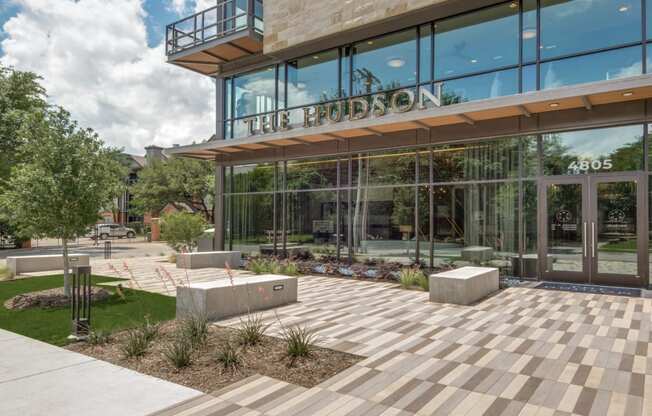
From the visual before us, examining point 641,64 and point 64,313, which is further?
point 641,64

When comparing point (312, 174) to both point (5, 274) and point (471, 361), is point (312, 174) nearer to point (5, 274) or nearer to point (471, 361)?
point (5, 274)

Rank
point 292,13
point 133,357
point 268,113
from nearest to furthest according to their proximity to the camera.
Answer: point 133,357 < point 292,13 < point 268,113

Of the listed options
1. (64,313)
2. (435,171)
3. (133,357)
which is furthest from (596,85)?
(64,313)

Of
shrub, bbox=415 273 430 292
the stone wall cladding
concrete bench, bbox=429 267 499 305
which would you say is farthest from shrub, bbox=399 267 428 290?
the stone wall cladding

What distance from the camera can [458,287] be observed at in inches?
372

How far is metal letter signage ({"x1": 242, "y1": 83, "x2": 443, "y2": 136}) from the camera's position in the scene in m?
14.3

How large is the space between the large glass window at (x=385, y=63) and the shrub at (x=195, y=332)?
11.3 metres

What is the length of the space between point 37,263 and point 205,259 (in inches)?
230

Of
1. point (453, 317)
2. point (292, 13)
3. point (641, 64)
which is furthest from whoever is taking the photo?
point (292, 13)

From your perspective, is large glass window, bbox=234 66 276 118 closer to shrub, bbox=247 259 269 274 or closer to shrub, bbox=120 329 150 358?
shrub, bbox=247 259 269 274

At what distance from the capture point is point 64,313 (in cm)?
863

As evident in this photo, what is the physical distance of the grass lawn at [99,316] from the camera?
732 centimetres

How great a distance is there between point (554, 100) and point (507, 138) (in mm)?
2283

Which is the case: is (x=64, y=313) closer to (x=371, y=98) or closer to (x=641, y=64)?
(x=371, y=98)
